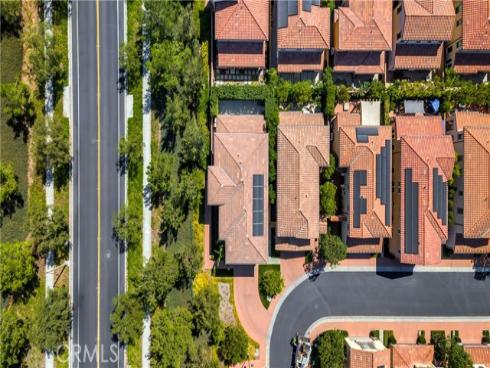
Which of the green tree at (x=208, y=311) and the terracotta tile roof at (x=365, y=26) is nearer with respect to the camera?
the terracotta tile roof at (x=365, y=26)

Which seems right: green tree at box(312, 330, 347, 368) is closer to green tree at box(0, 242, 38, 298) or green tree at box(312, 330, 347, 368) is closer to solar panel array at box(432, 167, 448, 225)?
solar panel array at box(432, 167, 448, 225)

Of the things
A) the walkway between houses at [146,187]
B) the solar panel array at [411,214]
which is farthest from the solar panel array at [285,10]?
the solar panel array at [411,214]

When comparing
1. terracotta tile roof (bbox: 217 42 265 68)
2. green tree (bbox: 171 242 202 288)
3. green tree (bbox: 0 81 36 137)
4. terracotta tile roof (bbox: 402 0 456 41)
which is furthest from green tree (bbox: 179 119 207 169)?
terracotta tile roof (bbox: 402 0 456 41)

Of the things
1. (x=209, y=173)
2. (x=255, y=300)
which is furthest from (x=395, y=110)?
(x=255, y=300)

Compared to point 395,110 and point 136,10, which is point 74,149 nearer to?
point 136,10

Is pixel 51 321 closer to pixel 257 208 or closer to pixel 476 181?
pixel 257 208

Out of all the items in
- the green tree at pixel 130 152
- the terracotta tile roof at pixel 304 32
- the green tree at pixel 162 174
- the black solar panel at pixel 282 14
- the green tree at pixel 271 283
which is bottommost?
the green tree at pixel 271 283

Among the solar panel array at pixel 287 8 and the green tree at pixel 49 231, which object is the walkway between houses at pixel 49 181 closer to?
the green tree at pixel 49 231
